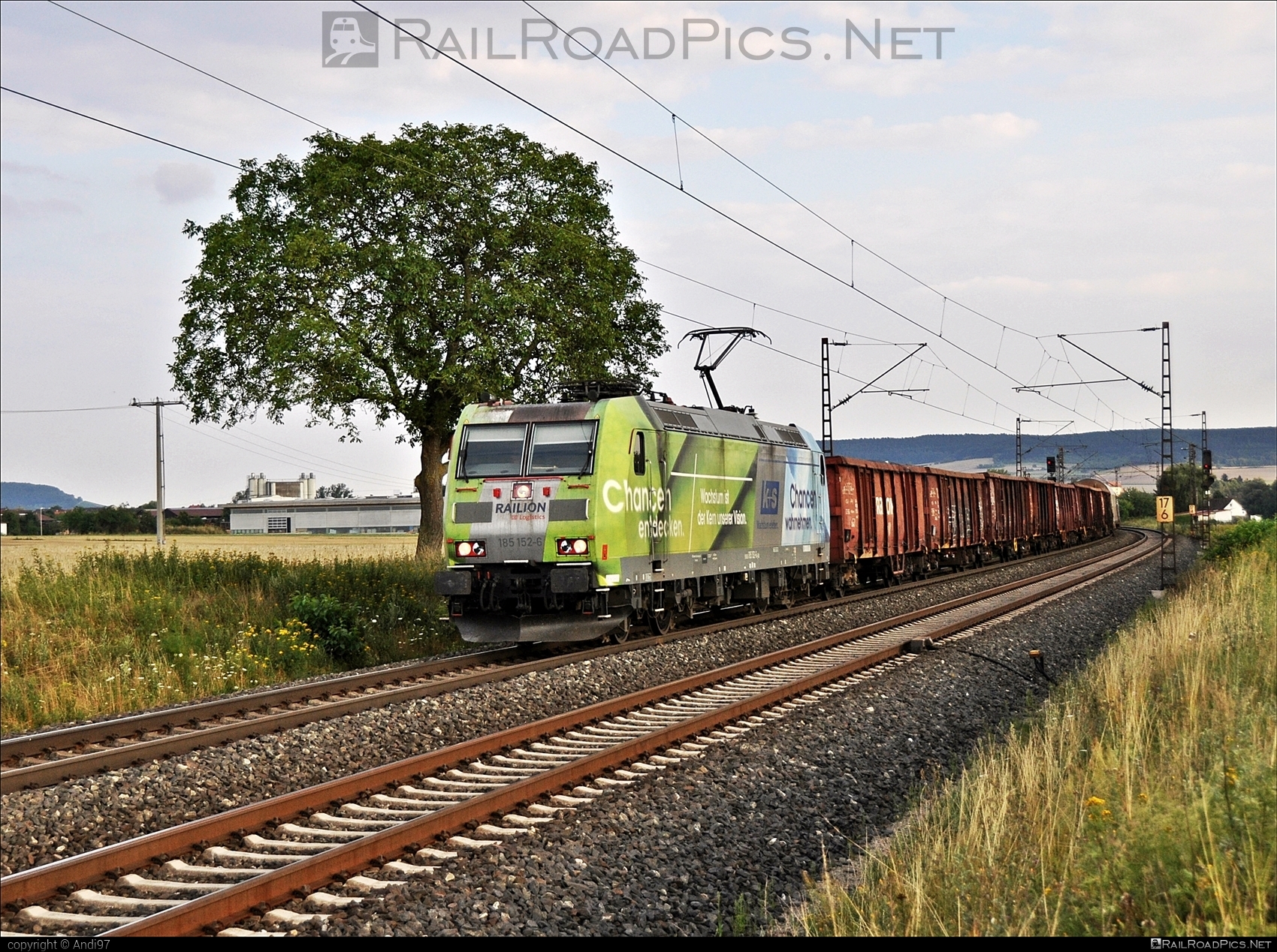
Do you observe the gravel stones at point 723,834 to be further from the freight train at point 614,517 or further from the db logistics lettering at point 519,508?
the db logistics lettering at point 519,508

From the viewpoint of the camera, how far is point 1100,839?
6000 millimetres

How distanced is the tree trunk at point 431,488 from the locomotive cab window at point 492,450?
12.0m

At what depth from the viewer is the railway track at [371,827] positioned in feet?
19.1

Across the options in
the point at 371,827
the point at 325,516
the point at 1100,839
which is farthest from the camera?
the point at 325,516

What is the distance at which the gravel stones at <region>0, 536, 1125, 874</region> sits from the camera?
24.6 feet

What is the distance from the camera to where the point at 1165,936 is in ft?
15.5

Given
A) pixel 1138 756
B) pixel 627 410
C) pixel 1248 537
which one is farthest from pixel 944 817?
pixel 1248 537

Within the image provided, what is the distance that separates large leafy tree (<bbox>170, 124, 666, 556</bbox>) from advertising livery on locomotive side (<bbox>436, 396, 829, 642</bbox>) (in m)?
9.08

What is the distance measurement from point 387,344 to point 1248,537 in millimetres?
23576

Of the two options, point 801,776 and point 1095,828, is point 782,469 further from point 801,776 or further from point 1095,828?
point 1095,828

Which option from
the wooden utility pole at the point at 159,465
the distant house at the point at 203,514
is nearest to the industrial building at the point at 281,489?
the distant house at the point at 203,514

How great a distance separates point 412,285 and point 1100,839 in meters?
20.9

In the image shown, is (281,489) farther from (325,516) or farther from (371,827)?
(371,827)

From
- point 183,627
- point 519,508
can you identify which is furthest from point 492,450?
point 183,627
